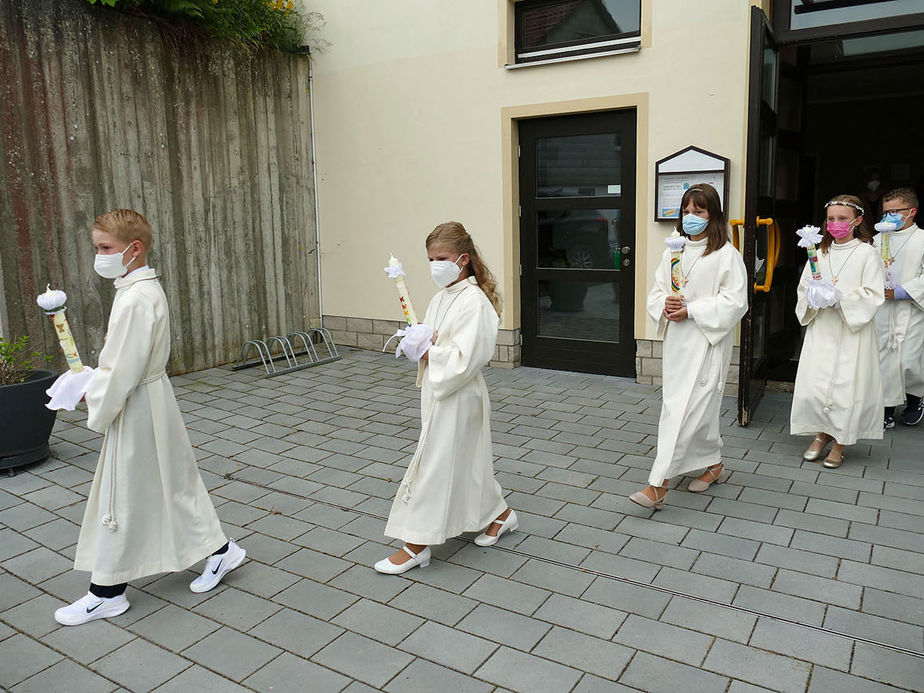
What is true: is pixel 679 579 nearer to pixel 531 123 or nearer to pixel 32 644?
pixel 32 644

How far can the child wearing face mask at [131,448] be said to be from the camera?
3123 mm

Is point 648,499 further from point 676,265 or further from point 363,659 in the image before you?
point 363,659

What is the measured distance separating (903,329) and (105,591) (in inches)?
223

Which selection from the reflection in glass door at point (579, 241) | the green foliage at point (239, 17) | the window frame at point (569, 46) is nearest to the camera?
the window frame at point (569, 46)

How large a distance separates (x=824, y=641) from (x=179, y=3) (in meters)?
7.29

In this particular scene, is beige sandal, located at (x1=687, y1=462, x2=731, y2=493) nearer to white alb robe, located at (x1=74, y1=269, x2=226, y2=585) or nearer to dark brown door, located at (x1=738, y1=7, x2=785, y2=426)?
dark brown door, located at (x1=738, y1=7, x2=785, y2=426)

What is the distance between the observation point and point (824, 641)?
3002 mm

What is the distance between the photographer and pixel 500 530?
3.97 metres

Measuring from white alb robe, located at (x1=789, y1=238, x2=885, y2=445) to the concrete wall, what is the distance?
5809 mm

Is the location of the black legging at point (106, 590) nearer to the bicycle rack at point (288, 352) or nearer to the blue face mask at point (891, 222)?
the bicycle rack at point (288, 352)

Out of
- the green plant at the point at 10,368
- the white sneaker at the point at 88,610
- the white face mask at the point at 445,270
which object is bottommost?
the white sneaker at the point at 88,610

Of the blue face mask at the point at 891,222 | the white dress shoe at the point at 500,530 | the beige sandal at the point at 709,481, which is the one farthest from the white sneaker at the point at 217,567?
the blue face mask at the point at 891,222

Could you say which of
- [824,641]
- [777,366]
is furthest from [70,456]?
[777,366]

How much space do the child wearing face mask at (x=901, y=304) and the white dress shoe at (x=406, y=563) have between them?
3.94 meters
